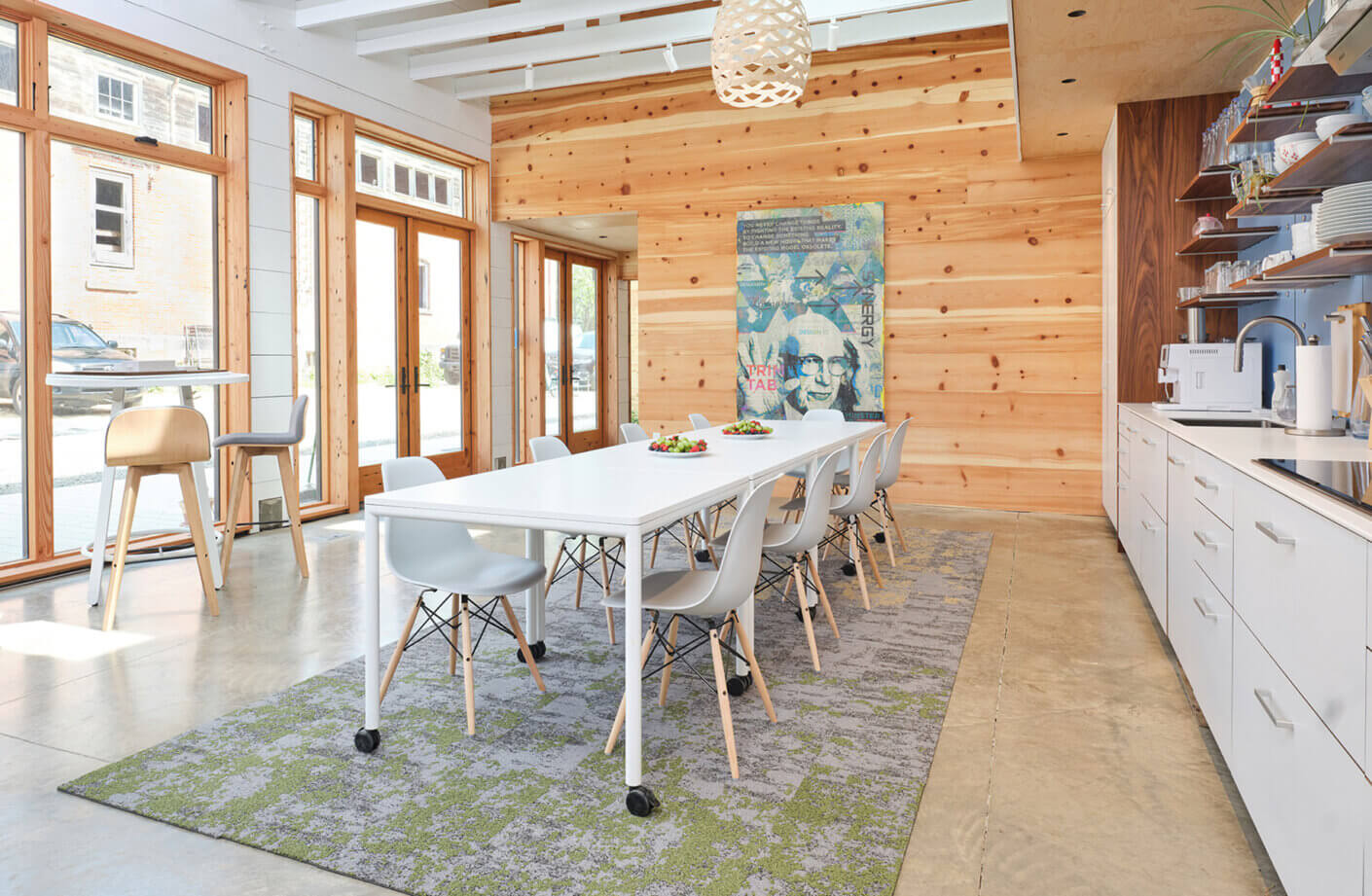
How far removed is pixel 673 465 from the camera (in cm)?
348

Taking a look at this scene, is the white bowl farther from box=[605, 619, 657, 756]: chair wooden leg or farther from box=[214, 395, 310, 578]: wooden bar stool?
box=[214, 395, 310, 578]: wooden bar stool

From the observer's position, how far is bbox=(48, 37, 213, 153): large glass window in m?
4.92

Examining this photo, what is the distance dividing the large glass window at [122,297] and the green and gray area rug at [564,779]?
2.49 meters

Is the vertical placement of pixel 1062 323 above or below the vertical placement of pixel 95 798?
above

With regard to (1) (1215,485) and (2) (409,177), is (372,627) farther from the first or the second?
(2) (409,177)

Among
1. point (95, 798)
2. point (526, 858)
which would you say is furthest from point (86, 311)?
point (526, 858)

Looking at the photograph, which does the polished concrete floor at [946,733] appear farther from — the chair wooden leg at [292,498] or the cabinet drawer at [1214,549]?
the cabinet drawer at [1214,549]

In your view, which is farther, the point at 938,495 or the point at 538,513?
Answer: the point at 938,495

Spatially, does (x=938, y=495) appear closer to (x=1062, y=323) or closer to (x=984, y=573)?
(x=1062, y=323)

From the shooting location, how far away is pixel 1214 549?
256cm

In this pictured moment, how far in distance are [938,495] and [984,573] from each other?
235 cm

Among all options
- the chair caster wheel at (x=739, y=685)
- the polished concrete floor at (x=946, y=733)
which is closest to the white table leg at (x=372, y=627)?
the polished concrete floor at (x=946, y=733)

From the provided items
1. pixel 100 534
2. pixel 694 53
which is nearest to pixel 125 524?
pixel 100 534

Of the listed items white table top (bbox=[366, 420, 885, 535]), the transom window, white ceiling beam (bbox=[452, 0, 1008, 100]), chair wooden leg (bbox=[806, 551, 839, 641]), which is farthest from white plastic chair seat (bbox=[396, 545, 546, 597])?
white ceiling beam (bbox=[452, 0, 1008, 100])
